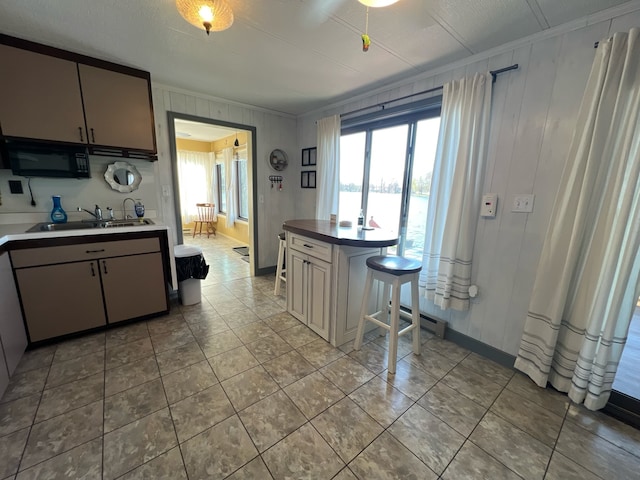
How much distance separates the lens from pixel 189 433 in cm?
138

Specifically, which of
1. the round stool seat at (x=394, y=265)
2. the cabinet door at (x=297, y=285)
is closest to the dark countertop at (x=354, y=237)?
the round stool seat at (x=394, y=265)

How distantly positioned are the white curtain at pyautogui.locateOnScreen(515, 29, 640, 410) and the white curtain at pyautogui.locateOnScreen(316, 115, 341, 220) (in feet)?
7.12

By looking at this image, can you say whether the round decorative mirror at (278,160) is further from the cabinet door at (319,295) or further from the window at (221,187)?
the window at (221,187)

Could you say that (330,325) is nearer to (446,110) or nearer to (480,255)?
(480,255)

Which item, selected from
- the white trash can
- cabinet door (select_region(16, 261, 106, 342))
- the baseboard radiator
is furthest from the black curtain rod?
cabinet door (select_region(16, 261, 106, 342))

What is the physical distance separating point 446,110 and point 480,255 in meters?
1.20

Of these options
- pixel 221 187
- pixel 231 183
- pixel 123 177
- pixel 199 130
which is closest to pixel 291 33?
pixel 123 177

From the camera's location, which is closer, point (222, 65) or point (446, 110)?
point (446, 110)

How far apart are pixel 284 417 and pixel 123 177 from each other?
2.73m

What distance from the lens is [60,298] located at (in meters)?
2.06

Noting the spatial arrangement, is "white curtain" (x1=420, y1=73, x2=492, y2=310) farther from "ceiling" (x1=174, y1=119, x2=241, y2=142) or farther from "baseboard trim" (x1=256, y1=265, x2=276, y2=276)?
"ceiling" (x1=174, y1=119, x2=241, y2=142)

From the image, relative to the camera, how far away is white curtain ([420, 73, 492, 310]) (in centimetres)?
194

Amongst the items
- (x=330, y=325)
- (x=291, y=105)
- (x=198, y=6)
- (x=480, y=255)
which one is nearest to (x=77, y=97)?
(x=198, y=6)

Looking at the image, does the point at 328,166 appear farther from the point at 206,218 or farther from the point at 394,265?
the point at 206,218
